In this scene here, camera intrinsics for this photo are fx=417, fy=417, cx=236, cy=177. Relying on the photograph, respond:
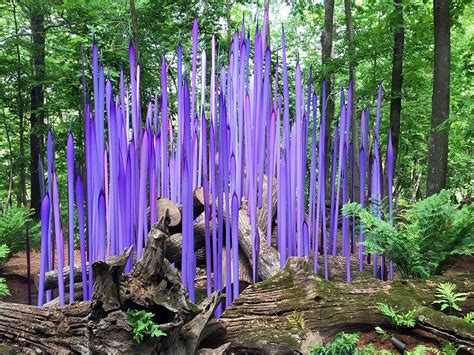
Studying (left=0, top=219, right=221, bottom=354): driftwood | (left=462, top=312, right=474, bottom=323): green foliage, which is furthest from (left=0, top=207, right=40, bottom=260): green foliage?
(left=462, top=312, right=474, bottom=323): green foliage

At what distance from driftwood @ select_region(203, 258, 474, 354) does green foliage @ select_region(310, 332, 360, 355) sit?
77mm

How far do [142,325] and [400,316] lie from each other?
1001 millimetres

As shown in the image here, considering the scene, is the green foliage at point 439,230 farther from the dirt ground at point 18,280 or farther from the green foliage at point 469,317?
the dirt ground at point 18,280

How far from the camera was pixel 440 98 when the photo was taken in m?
3.01

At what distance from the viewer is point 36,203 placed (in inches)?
229

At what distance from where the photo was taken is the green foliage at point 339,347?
1515mm

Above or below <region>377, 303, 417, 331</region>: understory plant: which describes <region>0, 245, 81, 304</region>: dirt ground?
below

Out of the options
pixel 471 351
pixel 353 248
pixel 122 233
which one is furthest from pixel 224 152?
pixel 353 248

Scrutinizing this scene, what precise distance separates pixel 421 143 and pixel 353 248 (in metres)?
6.25

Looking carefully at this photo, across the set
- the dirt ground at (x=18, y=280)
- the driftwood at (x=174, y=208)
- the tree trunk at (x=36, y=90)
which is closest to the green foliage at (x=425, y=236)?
the driftwood at (x=174, y=208)

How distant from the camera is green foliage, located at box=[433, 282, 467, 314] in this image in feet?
5.52

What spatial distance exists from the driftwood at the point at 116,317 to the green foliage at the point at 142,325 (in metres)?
0.02

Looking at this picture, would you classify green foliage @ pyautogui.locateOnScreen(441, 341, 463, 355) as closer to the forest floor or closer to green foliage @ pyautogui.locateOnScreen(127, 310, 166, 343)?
the forest floor

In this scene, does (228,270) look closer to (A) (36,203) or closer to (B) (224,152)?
(B) (224,152)
